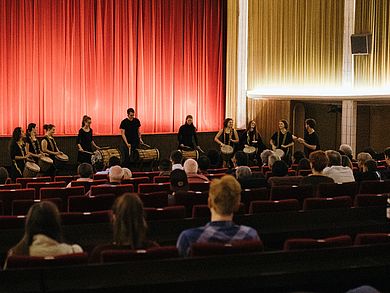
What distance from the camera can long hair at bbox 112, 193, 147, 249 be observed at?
14.4 feet

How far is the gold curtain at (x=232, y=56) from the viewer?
1661 centimetres

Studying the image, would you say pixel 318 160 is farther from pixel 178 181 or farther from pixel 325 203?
pixel 178 181

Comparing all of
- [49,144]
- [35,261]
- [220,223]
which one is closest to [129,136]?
[49,144]

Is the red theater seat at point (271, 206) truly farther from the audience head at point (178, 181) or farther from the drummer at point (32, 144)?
the drummer at point (32, 144)

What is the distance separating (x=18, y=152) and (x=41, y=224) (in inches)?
314

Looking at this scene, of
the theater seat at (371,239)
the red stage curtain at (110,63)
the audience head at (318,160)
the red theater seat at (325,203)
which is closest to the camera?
the theater seat at (371,239)

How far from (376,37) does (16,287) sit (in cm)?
1207

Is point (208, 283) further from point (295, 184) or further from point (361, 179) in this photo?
point (361, 179)

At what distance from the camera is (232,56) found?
54.9 feet

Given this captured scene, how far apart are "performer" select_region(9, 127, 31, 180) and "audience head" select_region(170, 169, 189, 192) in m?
4.70

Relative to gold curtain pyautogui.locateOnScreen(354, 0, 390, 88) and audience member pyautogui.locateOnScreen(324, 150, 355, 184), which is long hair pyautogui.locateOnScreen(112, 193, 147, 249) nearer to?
audience member pyautogui.locateOnScreen(324, 150, 355, 184)

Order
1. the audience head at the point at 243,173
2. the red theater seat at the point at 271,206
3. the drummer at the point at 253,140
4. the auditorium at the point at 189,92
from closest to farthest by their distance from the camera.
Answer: the red theater seat at the point at 271,206
the audience head at the point at 243,173
the auditorium at the point at 189,92
the drummer at the point at 253,140

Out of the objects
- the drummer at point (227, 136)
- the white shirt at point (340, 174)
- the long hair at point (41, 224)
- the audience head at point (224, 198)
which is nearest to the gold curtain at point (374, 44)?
the drummer at point (227, 136)

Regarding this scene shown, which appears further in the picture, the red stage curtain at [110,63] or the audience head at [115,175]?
the red stage curtain at [110,63]
